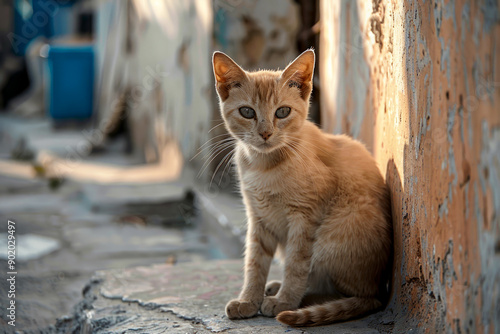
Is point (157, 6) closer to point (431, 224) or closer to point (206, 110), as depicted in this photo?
point (206, 110)

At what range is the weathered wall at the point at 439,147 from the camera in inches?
56.1

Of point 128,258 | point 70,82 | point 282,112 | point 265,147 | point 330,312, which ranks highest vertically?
point 70,82

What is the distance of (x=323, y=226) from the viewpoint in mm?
2268

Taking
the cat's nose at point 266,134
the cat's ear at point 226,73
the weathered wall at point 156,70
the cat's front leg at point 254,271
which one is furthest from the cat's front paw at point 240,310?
the weathered wall at point 156,70

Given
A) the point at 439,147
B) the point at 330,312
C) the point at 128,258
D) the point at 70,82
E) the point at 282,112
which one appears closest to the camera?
the point at 439,147

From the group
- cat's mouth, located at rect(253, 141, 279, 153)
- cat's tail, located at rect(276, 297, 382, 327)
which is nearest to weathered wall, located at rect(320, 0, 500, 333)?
cat's tail, located at rect(276, 297, 382, 327)

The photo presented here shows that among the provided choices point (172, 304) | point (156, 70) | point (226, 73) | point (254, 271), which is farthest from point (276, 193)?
point (156, 70)

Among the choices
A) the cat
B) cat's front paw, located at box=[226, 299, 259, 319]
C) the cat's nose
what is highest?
the cat's nose

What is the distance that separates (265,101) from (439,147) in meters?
0.82

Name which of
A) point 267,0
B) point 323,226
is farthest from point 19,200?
point 323,226

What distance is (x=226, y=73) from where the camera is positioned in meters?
2.46

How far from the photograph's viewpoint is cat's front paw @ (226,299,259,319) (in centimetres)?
229

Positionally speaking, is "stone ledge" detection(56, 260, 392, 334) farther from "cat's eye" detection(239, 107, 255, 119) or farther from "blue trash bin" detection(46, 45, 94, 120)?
"blue trash bin" detection(46, 45, 94, 120)

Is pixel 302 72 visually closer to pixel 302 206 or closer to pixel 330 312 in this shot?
pixel 302 206
